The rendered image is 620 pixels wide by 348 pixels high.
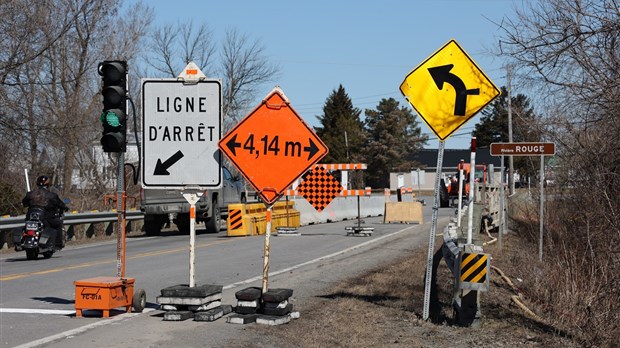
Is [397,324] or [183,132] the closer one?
[397,324]

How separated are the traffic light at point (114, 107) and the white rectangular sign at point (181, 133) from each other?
47 centimetres

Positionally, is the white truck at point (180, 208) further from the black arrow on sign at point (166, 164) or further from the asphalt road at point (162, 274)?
the black arrow on sign at point (166, 164)

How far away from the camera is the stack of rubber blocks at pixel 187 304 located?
33.2ft

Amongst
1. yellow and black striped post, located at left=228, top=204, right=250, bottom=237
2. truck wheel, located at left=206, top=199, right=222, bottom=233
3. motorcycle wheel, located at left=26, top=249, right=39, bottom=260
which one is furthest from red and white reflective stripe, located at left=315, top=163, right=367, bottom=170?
motorcycle wheel, located at left=26, top=249, right=39, bottom=260

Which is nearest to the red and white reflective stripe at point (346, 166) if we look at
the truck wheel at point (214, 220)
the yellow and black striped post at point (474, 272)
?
the truck wheel at point (214, 220)

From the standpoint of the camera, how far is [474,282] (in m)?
9.91

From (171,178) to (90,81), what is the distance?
33.7 metres

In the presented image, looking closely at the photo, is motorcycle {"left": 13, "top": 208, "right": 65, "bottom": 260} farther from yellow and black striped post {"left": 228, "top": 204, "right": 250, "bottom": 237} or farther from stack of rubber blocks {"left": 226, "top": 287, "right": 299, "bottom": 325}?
stack of rubber blocks {"left": 226, "top": 287, "right": 299, "bottom": 325}

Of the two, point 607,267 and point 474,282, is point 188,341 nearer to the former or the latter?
point 474,282

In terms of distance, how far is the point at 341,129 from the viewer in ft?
349

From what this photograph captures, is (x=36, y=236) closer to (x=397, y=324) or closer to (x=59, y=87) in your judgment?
(x=397, y=324)

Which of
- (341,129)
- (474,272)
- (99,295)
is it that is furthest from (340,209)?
(341,129)

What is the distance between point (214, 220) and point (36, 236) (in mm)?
10657

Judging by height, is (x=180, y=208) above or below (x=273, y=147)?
below
